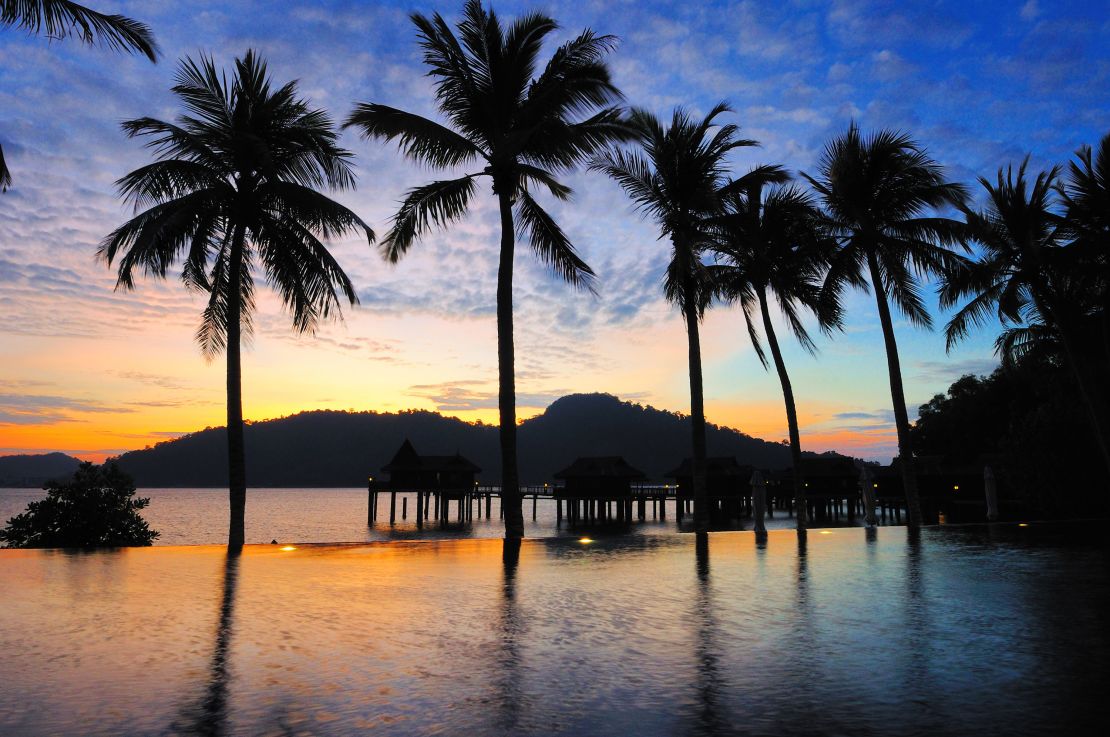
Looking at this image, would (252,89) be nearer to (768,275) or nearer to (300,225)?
(300,225)

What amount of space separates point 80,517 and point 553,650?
16842 millimetres

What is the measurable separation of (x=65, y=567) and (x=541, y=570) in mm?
6386

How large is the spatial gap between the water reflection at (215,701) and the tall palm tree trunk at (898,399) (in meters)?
18.2

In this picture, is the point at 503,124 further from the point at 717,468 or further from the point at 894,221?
the point at 717,468

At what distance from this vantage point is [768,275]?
22.1 metres

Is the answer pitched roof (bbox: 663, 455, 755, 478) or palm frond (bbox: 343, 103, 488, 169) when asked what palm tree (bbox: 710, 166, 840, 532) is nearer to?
palm frond (bbox: 343, 103, 488, 169)

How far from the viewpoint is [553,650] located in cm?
532

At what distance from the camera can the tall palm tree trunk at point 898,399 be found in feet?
66.5

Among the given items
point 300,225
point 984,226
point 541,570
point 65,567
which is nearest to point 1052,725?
point 541,570

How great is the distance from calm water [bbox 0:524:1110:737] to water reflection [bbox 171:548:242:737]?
0.02 m

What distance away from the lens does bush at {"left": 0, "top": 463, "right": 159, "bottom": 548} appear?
1770 centimetres

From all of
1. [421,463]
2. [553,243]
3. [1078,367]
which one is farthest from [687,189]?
[421,463]

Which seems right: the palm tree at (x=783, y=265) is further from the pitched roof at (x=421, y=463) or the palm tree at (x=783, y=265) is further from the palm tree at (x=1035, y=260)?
the pitched roof at (x=421, y=463)

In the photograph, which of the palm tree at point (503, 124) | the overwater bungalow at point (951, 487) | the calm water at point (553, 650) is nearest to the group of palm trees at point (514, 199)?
the palm tree at point (503, 124)
